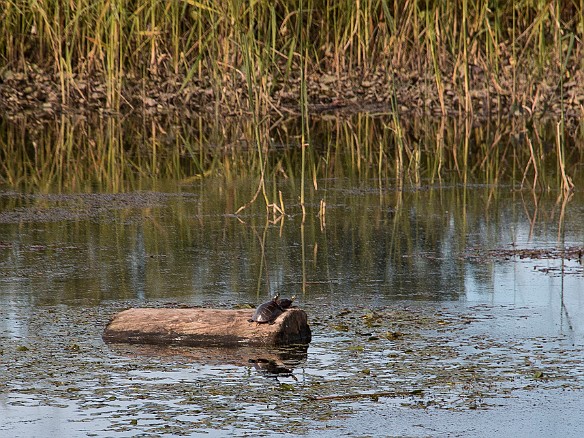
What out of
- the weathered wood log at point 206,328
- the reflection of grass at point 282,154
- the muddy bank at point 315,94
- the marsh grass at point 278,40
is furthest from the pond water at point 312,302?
the muddy bank at point 315,94

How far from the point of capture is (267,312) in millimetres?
5613

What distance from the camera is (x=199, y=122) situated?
15664 millimetres

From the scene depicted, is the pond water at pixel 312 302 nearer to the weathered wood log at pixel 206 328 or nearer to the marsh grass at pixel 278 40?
the weathered wood log at pixel 206 328

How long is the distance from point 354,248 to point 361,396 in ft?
10.7

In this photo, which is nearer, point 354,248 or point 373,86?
point 354,248

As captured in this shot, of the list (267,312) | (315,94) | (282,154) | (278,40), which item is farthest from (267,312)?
(315,94)

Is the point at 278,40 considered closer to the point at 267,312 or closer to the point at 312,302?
the point at 312,302

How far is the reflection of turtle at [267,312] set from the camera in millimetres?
5605

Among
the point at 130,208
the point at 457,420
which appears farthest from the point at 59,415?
the point at 130,208

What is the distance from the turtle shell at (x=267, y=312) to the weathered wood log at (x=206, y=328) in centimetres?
3

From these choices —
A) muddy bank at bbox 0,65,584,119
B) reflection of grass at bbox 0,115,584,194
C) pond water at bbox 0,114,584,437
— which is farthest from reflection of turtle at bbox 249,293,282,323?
muddy bank at bbox 0,65,584,119

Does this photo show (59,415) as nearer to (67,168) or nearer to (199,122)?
(67,168)

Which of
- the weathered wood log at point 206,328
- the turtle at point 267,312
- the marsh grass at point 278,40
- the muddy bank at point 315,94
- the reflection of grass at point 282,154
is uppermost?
the marsh grass at point 278,40

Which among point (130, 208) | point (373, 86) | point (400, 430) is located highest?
point (373, 86)
